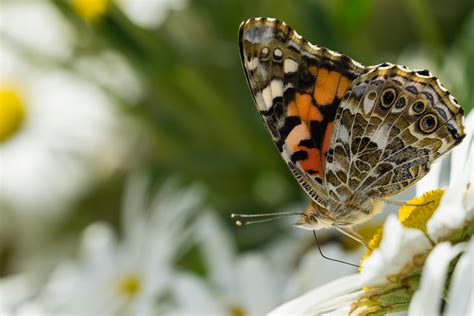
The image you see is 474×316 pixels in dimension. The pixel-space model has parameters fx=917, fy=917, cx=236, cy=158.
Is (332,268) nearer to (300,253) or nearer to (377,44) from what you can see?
(300,253)

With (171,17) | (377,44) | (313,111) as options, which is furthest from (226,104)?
(313,111)

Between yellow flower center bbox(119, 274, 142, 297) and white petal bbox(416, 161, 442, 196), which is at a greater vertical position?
yellow flower center bbox(119, 274, 142, 297)

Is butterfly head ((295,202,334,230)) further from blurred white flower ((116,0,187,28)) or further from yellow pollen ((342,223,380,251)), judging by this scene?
blurred white flower ((116,0,187,28))

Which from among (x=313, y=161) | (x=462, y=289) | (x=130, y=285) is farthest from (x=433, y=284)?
(x=130, y=285)

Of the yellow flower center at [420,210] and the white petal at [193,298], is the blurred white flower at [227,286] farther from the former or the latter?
the yellow flower center at [420,210]

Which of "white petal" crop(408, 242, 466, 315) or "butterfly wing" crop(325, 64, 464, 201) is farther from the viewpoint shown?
"butterfly wing" crop(325, 64, 464, 201)

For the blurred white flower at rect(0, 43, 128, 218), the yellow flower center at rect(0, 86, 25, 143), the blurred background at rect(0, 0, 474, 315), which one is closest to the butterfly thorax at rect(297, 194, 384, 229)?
the blurred background at rect(0, 0, 474, 315)
